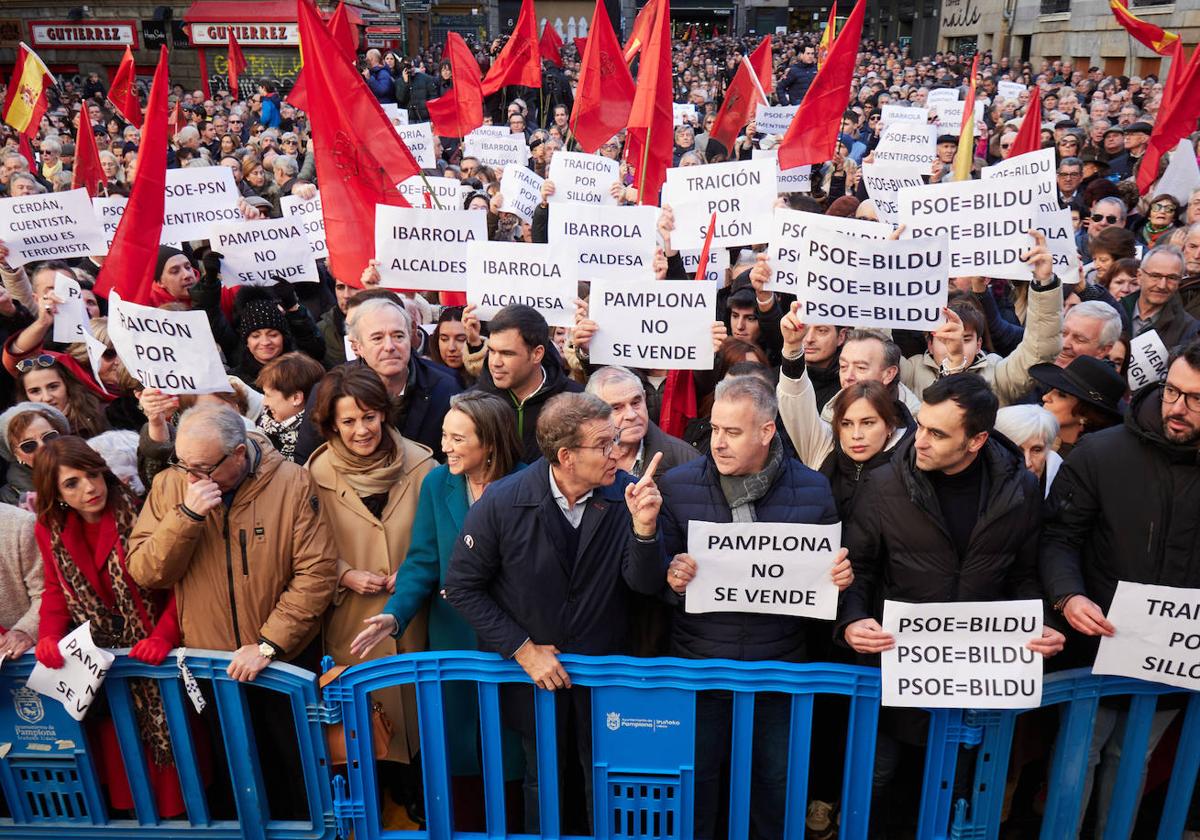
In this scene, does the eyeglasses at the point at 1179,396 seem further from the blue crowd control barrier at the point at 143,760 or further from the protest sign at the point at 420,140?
the protest sign at the point at 420,140

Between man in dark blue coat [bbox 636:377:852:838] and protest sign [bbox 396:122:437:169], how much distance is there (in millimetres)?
7066

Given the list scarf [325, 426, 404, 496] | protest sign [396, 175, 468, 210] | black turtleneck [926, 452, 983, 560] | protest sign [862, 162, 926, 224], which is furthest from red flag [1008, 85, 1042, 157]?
scarf [325, 426, 404, 496]

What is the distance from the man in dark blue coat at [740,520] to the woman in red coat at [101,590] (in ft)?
5.68

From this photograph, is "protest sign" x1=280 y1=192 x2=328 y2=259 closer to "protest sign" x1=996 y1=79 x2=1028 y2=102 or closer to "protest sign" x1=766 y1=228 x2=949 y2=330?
"protest sign" x1=766 y1=228 x2=949 y2=330

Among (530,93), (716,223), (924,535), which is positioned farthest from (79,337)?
(530,93)

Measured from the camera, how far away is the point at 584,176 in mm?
7820

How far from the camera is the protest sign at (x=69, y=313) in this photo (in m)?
5.23

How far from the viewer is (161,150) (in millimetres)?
4797

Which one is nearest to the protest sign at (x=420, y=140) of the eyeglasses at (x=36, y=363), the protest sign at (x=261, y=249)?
the protest sign at (x=261, y=249)

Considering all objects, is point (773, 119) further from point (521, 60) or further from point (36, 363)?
A: point (36, 363)

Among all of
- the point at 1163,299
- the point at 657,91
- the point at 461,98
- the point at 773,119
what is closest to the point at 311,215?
the point at 657,91

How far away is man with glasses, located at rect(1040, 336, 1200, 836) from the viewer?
9.83ft

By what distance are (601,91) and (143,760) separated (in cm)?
679

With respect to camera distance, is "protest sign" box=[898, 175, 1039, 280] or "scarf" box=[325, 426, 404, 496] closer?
"scarf" box=[325, 426, 404, 496]
